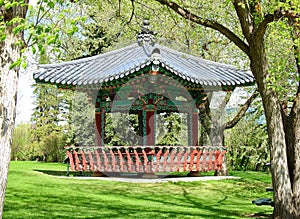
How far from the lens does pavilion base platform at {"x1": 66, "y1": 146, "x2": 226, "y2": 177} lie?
12.9m

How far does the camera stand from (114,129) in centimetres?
2519

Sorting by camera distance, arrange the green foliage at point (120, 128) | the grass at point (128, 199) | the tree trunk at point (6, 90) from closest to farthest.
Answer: the tree trunk at point (6, 90) → the grass at point (128, 199) → the green foliage at point (120, 128)

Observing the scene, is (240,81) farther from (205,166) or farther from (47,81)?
(47,81)

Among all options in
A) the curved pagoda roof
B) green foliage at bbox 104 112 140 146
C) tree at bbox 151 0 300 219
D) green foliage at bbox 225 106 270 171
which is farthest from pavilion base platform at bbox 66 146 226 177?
green foliage at bbox 104 112 140 146

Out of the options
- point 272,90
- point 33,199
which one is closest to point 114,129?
point 33,199

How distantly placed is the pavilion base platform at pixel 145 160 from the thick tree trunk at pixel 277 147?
5792 millimetres

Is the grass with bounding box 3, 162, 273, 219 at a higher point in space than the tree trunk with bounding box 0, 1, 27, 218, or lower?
lower

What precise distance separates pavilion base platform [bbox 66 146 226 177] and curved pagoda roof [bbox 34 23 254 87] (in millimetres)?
2124

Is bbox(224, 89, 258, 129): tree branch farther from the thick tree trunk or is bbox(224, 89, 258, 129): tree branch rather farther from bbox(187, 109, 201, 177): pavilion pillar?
the thick tree trunk

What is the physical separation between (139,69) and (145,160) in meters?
2.76

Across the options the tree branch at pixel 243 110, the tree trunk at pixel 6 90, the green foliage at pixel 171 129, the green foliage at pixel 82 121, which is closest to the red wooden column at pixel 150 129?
the tree branch at pixel 243 110

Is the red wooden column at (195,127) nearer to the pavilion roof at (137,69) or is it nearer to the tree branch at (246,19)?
the pavilion roof at (137,69)

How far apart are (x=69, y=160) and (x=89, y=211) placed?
6.46 m

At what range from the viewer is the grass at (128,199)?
25.2 ft
